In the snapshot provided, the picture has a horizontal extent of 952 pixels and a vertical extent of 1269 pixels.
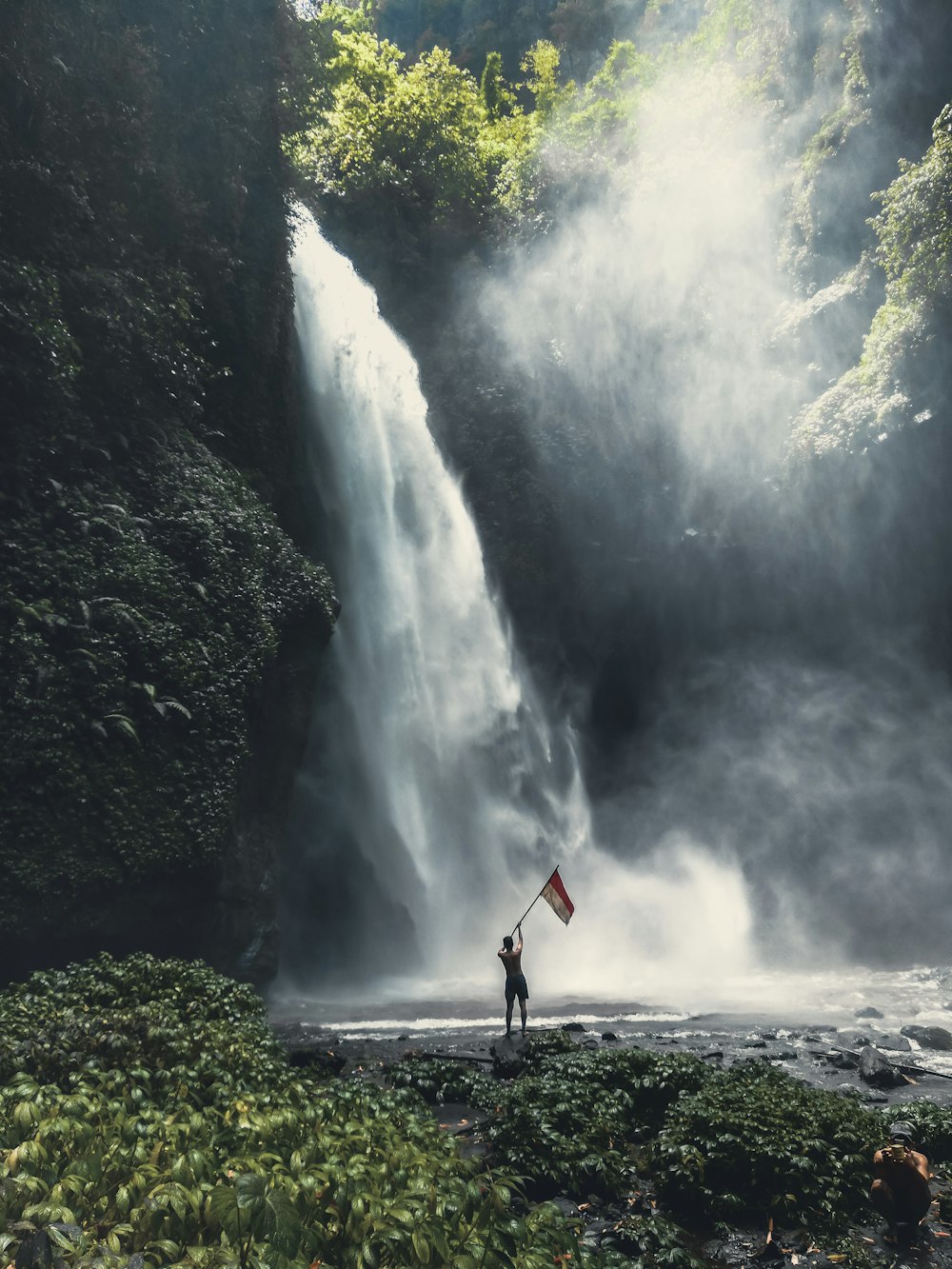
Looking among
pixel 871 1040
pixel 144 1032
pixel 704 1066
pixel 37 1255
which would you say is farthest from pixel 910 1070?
pixel 37 1255

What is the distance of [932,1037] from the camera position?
10.8 meters

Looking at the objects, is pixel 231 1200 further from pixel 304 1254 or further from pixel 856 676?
pixel 856 676

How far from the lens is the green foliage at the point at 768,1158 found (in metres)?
5.62

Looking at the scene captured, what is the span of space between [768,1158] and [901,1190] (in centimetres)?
85

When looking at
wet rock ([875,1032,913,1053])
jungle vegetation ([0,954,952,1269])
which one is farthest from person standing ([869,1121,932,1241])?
wet rock ([875,1032,913,1053])

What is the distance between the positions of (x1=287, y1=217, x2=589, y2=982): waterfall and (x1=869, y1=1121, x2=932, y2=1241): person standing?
454 inches

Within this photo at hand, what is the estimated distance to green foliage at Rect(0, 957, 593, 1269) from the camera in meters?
3.29

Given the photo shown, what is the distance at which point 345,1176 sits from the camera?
3998 millimetres

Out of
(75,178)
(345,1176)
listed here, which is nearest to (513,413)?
(75,178)

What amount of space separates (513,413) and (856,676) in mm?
13690

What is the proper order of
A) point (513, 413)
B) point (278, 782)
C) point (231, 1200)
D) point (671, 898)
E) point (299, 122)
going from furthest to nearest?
point (513, 413), point (299, 122), point (671, 898), point (278, 782), point (231, 1200)

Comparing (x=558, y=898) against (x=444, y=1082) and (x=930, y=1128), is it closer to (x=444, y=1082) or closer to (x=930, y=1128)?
(x=444, y=1082)

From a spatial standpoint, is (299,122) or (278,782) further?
(299,122)

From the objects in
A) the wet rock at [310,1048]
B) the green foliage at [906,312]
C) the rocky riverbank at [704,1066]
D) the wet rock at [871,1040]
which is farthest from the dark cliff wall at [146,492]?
the green foliage at [906,312]
